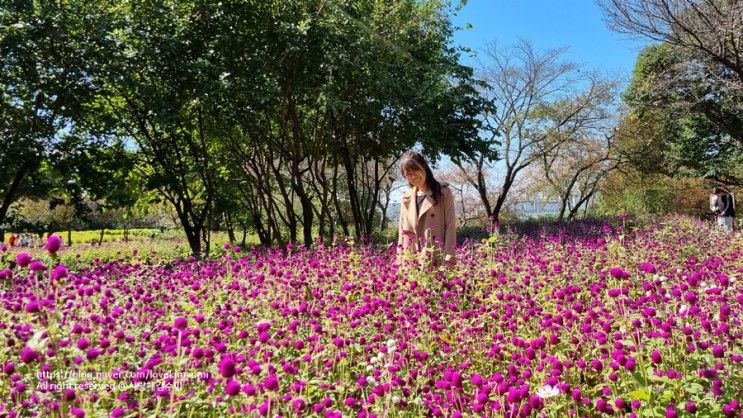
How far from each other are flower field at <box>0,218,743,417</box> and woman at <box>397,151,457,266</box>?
0.79 meters

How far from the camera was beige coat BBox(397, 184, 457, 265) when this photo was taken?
4.71 meters

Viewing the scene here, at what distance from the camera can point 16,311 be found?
2.48 m

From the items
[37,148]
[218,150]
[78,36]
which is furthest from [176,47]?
[218,150]

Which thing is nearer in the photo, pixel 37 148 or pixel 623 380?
pixel 623 380

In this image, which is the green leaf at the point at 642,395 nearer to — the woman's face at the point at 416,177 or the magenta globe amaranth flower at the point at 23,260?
the magenta globe amaranth flower at the point at 23,260

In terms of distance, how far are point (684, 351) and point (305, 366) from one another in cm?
161

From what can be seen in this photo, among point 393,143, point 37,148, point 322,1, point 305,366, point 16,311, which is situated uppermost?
point 322,1

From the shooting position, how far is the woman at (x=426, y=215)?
183 inches

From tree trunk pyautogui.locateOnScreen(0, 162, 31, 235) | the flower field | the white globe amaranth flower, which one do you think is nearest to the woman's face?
the flower field

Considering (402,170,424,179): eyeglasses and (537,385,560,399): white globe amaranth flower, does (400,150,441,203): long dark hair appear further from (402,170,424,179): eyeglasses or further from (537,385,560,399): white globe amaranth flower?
(537,385,560,399): white globe amaranth flower

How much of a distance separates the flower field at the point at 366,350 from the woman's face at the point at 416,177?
110 cm

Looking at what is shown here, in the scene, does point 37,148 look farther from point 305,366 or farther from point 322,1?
point 305,366

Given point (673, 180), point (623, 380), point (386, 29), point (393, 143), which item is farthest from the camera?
point (673, 180)

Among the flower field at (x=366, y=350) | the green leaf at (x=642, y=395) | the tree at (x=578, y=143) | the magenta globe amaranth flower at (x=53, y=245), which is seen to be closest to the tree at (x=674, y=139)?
the tree at (x=578, y=143)
